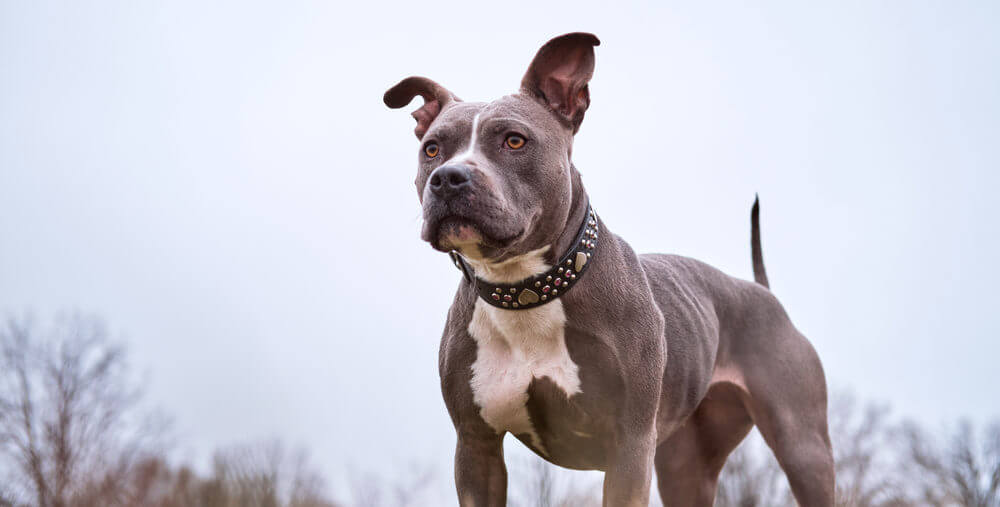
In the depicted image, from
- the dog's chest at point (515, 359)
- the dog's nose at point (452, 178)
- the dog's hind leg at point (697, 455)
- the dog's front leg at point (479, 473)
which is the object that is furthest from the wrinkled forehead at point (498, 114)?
the dog's hind leg at point (697, 455)

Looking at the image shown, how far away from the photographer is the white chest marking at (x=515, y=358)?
4508 mm

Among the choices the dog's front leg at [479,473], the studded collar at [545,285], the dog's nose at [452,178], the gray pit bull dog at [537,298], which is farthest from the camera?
the dog's front leg at [479,473]

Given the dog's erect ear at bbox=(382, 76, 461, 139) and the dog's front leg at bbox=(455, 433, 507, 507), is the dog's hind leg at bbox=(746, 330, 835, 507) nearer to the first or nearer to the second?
the dog's front leg at bbox=(455, 433, 507, 507)

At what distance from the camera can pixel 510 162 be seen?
4.27 m

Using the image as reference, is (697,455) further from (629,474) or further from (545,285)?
(545,285)

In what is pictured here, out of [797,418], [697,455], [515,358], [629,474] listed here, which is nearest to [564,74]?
[515,358]

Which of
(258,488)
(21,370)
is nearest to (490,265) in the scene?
(258,488)

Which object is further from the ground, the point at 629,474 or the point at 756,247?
the point at 756,247

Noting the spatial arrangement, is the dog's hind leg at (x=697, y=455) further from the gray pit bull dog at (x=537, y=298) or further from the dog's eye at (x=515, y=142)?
the dog's eye at (x=515, y=142)

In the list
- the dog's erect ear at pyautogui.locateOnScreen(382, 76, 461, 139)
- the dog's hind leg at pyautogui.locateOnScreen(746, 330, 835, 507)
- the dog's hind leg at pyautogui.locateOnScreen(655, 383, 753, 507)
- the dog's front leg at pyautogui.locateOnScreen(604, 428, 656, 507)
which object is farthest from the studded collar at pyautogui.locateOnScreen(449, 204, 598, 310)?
the dog's hind leg at pyautogui.locateOnScreen(655, 383, 753, 507)

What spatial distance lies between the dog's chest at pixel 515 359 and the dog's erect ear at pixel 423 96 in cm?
130

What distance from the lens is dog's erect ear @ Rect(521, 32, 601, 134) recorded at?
15.5ft

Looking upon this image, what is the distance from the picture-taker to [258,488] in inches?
228

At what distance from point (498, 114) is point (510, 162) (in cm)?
29
